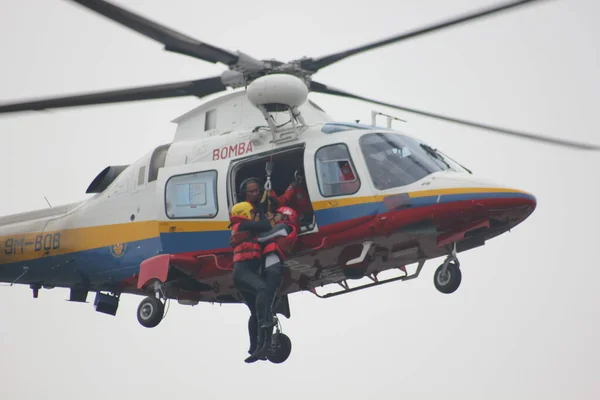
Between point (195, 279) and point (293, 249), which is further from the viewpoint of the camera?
point (195, 279)

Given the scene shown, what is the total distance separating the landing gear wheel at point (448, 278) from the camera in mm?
14133

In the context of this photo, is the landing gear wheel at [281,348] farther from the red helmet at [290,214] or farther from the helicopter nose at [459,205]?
the helicopter nose at [459,205]

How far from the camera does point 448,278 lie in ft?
46.5

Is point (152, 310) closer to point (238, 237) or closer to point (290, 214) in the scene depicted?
point (238, 237)

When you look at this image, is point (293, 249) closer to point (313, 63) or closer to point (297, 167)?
point (297, 167)

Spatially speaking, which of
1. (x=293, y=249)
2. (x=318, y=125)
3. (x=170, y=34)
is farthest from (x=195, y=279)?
(x=170, y=34)

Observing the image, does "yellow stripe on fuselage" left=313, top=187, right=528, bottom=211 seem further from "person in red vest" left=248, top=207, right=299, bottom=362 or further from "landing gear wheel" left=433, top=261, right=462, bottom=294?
"landing gear wheel" left=433, top=261, right=462, bottom=294

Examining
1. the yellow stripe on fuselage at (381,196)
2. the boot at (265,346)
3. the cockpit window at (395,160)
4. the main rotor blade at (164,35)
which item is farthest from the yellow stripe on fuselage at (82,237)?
the main rotor blade at (164,35)

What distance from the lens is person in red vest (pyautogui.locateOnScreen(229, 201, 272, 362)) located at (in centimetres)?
1457

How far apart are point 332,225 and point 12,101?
15.2 feet

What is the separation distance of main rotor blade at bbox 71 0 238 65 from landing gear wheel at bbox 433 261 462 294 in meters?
3.93

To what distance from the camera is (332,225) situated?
1459 cm

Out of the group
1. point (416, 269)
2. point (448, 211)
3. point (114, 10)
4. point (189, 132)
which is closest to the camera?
point (114, 10)

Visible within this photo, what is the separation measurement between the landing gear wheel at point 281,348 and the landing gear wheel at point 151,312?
1741mm
